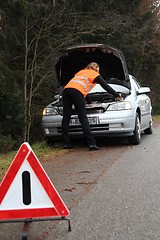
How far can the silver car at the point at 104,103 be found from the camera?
8250 mm

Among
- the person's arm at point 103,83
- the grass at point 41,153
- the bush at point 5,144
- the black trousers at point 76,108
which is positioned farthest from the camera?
the bush at point 5,144

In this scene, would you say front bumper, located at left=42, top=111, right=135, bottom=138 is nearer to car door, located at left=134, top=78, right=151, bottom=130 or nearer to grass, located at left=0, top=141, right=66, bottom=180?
grass, located at left=0, top=141, right=66, bottom=180

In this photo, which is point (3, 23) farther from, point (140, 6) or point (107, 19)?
point (140, 6)

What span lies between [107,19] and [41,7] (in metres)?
4.28

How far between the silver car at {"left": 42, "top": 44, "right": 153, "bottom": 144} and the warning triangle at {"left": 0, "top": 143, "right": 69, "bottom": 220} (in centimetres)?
496

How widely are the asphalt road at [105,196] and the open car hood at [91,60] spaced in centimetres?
252

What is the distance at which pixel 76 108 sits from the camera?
7.95 m

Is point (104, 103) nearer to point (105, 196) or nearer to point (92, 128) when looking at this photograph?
point (92, 128)

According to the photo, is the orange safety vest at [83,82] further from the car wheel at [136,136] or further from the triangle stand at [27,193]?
the triangle stand at [27,193]

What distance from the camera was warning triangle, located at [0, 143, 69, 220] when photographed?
Result: 3297mm

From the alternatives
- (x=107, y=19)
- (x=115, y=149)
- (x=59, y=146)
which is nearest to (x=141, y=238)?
(x=115, y=149)

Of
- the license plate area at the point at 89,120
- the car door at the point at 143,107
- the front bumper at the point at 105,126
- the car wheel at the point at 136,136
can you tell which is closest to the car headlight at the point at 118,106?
the front bumper at the point at 105,126

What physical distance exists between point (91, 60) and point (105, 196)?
570 cm

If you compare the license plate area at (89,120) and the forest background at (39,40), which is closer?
the license plate area at (89,120)
